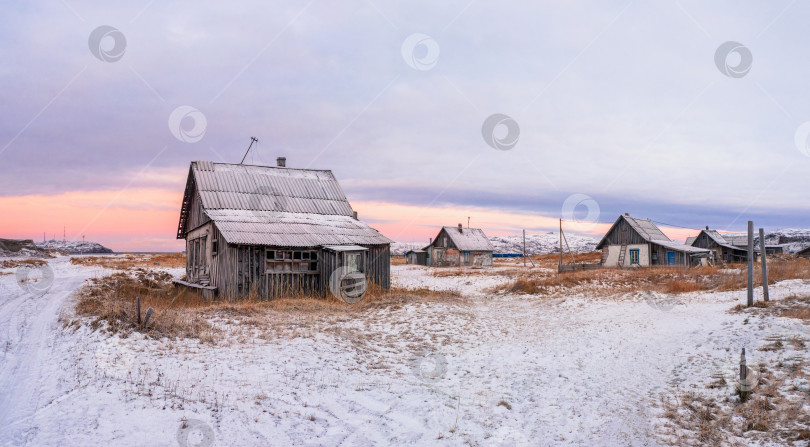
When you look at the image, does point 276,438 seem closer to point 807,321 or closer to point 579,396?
point 579,396

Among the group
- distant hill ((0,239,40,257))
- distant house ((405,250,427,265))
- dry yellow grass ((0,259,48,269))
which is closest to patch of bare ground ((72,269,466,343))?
dry yellow grass ((0,259,48,269))

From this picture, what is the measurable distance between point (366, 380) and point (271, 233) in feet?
38.0

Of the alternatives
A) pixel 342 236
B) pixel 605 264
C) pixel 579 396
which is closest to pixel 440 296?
pixel 342 236

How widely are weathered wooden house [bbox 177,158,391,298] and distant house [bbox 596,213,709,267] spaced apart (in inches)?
1172

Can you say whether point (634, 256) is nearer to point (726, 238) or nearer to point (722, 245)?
point (722, 245)

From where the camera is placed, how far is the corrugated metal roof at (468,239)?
55.5 meters

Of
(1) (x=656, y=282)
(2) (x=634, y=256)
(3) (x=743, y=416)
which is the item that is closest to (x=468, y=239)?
(2) (x=634, y=256)

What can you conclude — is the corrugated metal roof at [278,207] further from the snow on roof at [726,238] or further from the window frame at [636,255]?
the snow on roof at [726,238]

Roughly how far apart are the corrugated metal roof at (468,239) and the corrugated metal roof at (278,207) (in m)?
32.0

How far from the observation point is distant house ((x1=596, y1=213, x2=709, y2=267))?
40562 millimetres

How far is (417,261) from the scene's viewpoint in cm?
6247

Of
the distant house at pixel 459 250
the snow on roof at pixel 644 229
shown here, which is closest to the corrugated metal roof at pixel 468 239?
the distant house at pixel 459 250

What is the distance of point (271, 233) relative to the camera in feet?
61.7

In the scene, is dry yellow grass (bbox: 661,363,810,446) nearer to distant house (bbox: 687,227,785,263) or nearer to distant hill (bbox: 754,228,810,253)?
distant house (bbox: 687,227,785,263)
